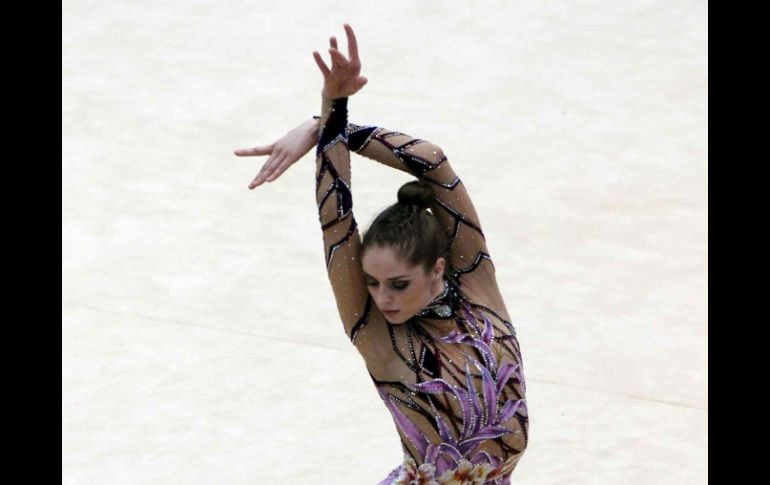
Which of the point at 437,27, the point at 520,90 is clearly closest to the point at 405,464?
the point at 520,90

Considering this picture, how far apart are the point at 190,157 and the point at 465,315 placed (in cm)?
377

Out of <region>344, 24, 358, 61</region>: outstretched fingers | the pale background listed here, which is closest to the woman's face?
<region>344, 24, 358, 61</region>: outstretched fingers

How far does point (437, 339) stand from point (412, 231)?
250 mm

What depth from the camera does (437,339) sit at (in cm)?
326

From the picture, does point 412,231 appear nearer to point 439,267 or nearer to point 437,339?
point 439,267

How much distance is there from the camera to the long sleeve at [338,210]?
10.3 feet

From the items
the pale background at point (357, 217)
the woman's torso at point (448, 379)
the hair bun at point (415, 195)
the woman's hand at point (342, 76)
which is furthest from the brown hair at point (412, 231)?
the pale background at point (357, 217)

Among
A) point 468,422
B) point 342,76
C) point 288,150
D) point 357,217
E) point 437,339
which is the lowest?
point 357,217

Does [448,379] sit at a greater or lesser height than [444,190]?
lesser

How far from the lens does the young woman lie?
3.15m

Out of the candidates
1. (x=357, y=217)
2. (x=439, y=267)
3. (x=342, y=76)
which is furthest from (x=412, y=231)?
(x=357, y=217)

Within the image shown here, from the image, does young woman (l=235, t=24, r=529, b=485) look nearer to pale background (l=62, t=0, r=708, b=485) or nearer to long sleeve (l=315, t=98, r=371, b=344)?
long sleeve (l=315, t=98, r=371, b=344)

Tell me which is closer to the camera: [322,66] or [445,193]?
[322,66]

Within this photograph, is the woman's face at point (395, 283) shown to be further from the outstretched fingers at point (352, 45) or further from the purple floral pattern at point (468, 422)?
the outstretched fingers at point (352, 45)
